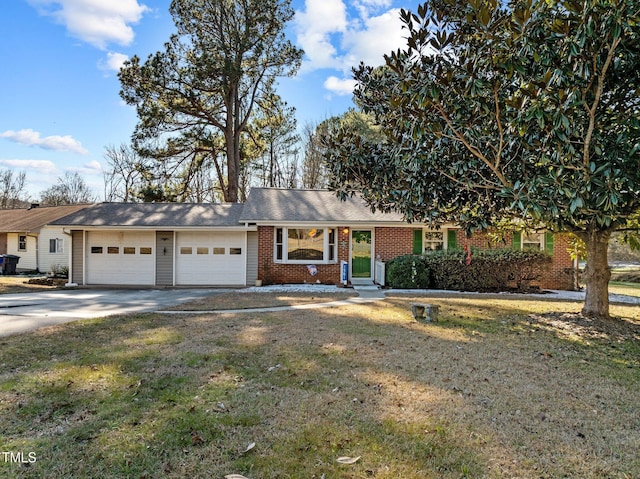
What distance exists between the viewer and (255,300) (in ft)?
34.3

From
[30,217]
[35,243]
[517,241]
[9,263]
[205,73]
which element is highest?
[205,73]

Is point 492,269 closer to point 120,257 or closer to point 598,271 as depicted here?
point 598,271

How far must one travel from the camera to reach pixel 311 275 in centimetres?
1434

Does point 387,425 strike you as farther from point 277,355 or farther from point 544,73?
point 544,73

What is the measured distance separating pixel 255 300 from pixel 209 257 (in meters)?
4.90

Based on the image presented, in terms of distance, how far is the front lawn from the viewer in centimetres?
271

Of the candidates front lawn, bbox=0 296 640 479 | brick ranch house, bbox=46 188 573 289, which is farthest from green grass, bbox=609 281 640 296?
front lawn, bbox=0 296 640 479

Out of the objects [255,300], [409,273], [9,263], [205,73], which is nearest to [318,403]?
[255,300]

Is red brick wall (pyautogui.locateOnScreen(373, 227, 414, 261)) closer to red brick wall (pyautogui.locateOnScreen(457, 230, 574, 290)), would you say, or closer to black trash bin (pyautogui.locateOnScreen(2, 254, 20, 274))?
red brick wall (pyautogui.locateOnScreen(457, 230, 574, 290))

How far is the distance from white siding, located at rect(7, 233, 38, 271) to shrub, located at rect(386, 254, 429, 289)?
2204cm

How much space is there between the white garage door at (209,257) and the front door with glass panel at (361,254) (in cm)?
427

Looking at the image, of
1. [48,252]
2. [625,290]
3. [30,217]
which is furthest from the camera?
[30,217]

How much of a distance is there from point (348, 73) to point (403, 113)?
2.41 metres

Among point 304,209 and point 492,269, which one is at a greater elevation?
point 304,209
